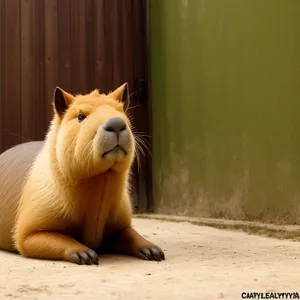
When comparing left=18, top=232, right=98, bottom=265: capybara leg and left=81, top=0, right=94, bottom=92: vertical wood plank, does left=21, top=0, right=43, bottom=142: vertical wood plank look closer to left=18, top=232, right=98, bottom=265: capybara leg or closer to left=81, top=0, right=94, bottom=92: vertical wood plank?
left=81, top=0, right=94, bottom=92: vertical wood plank

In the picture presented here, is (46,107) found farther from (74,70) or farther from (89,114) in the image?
(89,114)

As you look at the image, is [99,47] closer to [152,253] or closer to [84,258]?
[152,253]

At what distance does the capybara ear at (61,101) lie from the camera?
347 centimetres

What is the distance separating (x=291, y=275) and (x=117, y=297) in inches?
31.4

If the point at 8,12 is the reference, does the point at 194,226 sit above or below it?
below

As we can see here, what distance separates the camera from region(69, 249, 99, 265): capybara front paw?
10.3ft

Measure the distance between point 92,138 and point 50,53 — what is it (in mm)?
3001

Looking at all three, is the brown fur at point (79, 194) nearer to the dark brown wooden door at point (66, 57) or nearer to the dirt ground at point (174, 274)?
the dirt ground at point (174, 274)

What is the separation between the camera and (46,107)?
19.3ft

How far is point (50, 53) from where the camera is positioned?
5.93 m

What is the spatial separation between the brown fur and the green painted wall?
1486 mm

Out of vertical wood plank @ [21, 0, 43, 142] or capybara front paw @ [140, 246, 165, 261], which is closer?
capybara front paw @ [140, 246, 165, 261]

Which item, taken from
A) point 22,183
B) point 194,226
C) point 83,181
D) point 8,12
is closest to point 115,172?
point 83,181

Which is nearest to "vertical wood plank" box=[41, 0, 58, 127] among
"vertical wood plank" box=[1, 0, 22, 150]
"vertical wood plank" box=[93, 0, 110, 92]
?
"vertical wood plank" box=[1, 0, 22, 150]
